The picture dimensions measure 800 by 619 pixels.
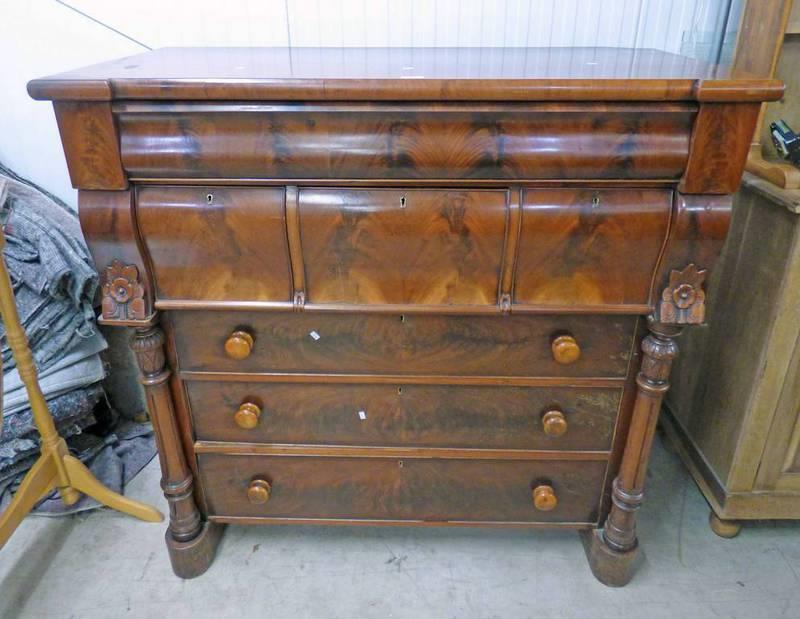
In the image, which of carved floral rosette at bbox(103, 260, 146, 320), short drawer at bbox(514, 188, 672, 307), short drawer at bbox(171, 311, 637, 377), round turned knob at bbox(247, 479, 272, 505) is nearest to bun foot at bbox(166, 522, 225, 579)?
round turned knob at bbox(247, 479, 272, 505)

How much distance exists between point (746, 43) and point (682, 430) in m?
1.04

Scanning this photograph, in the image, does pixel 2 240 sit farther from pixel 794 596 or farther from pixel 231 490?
pixel 794 596

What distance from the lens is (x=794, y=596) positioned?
57.5 inches

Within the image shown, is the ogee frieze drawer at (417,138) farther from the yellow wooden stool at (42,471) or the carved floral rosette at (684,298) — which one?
the yellow wooden stool at (42,471)

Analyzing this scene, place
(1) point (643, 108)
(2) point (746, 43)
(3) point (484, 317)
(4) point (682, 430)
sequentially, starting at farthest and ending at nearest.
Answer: (4) point (682, 430)
(2) point (746, 43)
(3) point (484, 317)
(1) point (643, 108)

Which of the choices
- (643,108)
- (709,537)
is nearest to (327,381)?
(643,108)

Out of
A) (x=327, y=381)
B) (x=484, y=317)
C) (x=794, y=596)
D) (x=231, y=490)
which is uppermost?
(x=484, y=317)

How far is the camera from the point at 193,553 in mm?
1469

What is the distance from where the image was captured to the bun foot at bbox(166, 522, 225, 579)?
145 centimetres

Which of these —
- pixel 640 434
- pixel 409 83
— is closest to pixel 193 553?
pixel 640 434

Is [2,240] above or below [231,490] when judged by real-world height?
above

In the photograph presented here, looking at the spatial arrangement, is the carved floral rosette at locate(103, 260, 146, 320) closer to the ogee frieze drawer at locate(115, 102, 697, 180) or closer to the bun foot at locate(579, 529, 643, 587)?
the ogee frieze drawer at locate(115, 102, 697, 180)

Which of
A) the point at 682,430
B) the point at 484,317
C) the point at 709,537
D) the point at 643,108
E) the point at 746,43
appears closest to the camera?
the point at 643,108

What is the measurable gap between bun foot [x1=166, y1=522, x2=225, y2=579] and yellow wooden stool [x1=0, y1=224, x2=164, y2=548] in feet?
0.71
